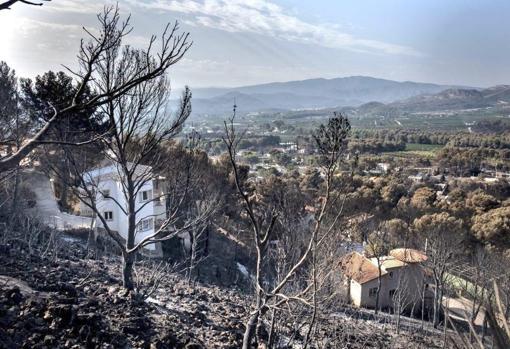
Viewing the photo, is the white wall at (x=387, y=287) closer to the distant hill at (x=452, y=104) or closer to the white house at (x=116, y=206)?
the white house at (x=116, y=206)

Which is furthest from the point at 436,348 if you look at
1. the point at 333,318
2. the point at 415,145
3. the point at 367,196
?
the point at 415,145

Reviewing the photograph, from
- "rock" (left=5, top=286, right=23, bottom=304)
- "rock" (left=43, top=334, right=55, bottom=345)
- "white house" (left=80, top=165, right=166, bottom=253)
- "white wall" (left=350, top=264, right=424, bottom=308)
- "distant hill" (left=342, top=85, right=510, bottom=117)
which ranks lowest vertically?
"white wall" (left=350, top=264, right=424, bottom=308)

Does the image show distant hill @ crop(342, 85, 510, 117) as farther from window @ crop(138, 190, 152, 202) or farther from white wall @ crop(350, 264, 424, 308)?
window @ crop(138, 190, 152, 202)

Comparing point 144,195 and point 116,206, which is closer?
point 116,206

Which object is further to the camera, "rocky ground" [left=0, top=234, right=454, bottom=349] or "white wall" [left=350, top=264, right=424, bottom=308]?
"white wall" [left=350, top=264, right=424, bottom=308]

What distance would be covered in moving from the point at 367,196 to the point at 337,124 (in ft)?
81.7

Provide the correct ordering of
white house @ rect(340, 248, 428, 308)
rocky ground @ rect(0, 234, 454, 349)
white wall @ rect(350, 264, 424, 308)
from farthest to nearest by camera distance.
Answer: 1. white wall @ rect(350, 264, 424, 308)
2. white house @ rect(340, 248, 428, 308)
3. rocky ground @ rect(0, 234, 454, 349)

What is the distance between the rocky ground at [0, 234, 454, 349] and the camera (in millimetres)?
5262

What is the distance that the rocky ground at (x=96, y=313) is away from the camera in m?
5.26

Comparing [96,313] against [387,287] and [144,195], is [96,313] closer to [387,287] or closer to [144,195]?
[144,195]

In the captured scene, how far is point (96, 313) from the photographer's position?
627cm

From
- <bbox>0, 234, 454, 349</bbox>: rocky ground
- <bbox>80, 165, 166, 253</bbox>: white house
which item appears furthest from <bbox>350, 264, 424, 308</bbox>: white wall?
<bbox>80, 165, 166, 253</bbox>: white house

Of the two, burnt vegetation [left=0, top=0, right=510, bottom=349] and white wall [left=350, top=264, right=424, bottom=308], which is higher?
burnt vegetation [left=0, top=0, right=510, bottom=349]

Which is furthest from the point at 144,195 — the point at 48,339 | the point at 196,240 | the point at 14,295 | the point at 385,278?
the point at 48,339
